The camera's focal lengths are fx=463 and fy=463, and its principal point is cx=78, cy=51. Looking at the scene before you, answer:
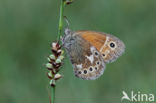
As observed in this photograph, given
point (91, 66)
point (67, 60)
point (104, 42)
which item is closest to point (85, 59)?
point (91, 66)

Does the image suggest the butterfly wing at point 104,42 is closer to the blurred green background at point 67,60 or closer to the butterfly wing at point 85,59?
the butterfly wing at point 85,59

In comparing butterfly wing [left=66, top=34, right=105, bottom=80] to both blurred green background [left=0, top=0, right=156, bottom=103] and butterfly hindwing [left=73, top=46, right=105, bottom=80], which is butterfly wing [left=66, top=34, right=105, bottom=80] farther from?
blurred green background [left=0, top=0, right=156, bottom=103]

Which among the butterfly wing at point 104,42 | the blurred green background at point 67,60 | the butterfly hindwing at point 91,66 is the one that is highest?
the butterfly wing at point 104,42

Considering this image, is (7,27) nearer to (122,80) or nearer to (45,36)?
(45,36)

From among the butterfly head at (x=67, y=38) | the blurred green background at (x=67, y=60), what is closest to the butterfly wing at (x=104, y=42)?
the butterfly head at (x=67, y=38)

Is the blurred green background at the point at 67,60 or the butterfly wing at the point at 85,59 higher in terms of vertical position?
the butterfly wing at the point at 85,59

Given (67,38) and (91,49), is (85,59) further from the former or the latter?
(67,38)

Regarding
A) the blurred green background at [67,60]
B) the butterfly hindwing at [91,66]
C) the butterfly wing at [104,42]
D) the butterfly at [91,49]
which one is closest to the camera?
the butterfly hindwing at [91,66]
